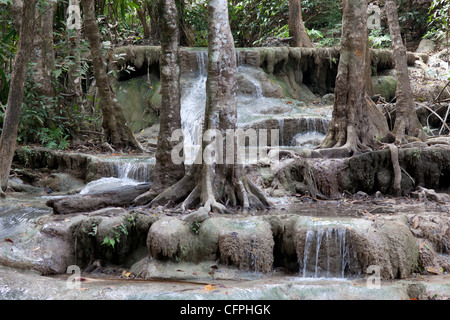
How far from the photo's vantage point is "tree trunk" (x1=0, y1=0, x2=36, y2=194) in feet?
26.3

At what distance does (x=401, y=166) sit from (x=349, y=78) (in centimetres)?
A: 211

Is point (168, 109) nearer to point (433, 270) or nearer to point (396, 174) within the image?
point (396, 174)

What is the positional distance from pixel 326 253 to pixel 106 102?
7.15 meters

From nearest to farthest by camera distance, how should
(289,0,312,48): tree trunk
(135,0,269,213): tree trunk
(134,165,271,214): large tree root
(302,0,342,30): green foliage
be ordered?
(134,165,271,214): large tree root, (135,0,269,213): tree trunk, (289,0,312,48): tree trunk, (302,0,342,30): green foliage

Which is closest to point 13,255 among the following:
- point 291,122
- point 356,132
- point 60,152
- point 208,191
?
point 208,191

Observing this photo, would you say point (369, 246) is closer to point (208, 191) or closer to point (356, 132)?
point (208, 191)

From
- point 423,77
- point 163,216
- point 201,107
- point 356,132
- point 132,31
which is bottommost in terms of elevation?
point 163,216

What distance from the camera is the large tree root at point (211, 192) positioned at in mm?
7074

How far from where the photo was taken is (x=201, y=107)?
1335 cm

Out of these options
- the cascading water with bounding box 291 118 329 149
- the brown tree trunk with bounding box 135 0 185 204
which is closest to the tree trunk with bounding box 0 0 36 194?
the brown tree trunk with bounding box 135 0 185 204

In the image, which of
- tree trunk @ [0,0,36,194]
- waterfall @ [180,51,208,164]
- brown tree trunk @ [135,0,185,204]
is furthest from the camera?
waterfall @ [180,51,208,164]

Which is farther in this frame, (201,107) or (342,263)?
(201,107)

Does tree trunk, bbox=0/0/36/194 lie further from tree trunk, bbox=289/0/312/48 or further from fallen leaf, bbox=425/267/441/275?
tree trunk, bbox=289/0/312/48

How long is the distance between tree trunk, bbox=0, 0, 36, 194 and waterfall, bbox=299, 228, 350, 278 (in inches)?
209
